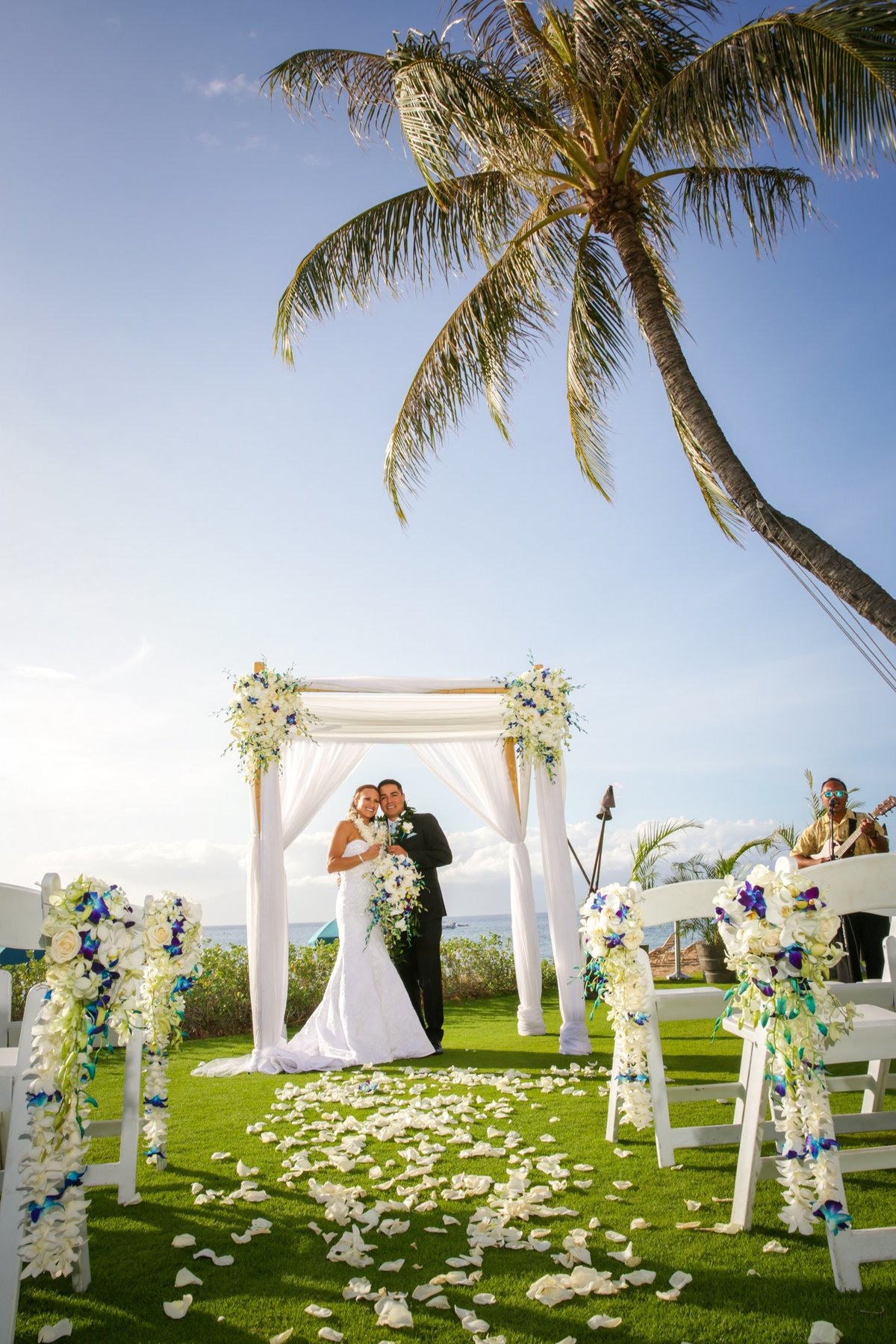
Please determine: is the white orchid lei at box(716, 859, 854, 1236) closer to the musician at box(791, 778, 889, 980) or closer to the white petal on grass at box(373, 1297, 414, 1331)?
the white petal on grass at box(373, 1297, 414, 1331)

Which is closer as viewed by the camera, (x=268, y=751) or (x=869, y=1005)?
(x=869, y=1005)

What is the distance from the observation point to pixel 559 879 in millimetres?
7574

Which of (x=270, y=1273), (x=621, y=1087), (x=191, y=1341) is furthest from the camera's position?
(x=621, y=1087)

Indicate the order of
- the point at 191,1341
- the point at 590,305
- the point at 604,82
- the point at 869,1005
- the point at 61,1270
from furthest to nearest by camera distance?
the point at 590,305, the point at 604,82, the point at 869,1005, the point at 61,1270, the point at 191,1341

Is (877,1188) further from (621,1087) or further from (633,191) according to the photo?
(633,191)

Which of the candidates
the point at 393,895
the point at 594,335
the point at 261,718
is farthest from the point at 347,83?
the point at 393,895

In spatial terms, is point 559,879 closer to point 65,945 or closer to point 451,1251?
point 451,1251

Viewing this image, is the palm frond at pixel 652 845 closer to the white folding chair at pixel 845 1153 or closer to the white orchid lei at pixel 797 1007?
the white folding chair at pixel 845 1153

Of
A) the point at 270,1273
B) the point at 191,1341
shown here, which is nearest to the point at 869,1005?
the point at 270,1273

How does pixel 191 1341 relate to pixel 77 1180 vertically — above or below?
below

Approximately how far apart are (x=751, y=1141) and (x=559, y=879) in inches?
181

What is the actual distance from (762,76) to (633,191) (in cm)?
138

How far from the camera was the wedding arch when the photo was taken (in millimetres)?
7062

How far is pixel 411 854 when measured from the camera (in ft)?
25.2
